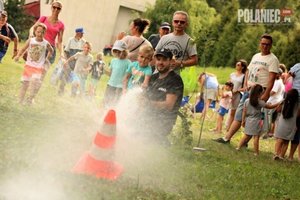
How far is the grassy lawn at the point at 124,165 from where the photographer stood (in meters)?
5.22

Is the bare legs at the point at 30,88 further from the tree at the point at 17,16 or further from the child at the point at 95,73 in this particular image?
the tree at the point at 17,16

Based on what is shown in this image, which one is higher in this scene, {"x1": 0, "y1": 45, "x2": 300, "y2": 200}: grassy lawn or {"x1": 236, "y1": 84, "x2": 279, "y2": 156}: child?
{"x1": 236, "y1": 84, "x2": 279, "y2": 156}: child

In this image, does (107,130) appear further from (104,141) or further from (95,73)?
(95,73)

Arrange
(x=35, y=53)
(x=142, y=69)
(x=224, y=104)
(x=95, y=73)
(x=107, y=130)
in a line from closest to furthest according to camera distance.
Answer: (x=107, y=130) < (x=142, y=69) < (x=35, y=53) < (x=224, y=104) < (x=95, y=73)

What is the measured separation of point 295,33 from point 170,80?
21829mm

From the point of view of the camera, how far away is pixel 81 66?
13.7 m

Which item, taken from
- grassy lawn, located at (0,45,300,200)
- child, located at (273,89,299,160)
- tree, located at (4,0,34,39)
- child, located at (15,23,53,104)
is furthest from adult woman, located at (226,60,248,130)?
tree, located at (4,0,34,39)

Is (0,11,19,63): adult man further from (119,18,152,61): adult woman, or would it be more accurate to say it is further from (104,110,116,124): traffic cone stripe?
(104,110,116,124): traffic cone stripe

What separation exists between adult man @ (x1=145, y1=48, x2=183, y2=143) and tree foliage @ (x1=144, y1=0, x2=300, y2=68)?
37.4 ft

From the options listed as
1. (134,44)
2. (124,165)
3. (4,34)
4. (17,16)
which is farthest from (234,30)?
(124,165)

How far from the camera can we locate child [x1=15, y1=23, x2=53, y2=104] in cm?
1031

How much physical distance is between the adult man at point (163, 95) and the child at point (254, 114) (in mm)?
2448

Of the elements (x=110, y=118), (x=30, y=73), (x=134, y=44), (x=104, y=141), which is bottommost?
(x=104, y=141)

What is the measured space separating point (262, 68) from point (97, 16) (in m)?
39.8
